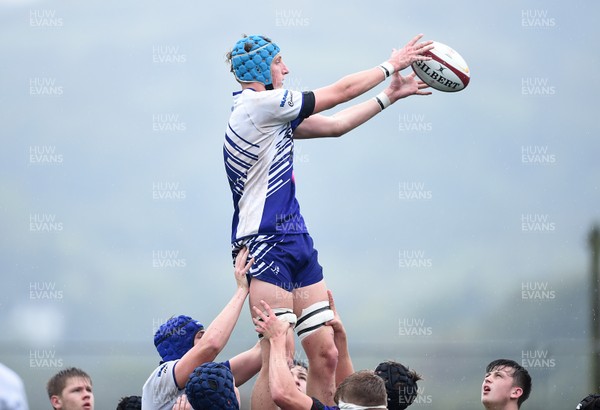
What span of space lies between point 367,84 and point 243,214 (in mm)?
1215

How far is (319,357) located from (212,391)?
1812 mm

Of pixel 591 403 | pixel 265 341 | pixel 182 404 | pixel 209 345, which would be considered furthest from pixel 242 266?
pixel 591 403

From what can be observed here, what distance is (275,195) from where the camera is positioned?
6.50m

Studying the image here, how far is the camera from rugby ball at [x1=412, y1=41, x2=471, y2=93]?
7.25 metres

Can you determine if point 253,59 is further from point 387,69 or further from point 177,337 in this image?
point 177,337

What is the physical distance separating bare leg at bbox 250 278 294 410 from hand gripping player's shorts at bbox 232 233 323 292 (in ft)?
0.15

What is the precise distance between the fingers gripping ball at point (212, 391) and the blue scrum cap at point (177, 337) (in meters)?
1.32

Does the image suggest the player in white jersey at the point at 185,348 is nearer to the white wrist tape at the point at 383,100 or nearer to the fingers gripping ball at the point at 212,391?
the fingers gripping ball at the point at 212,391

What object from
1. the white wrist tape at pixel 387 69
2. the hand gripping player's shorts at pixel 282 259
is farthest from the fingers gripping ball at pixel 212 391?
the white wrist tape at pixel 387 69

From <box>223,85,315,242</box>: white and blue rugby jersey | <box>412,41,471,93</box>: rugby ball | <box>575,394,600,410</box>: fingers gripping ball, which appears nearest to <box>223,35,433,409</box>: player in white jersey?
<box>223,85,315,242</box>: white and blue rugby jersey

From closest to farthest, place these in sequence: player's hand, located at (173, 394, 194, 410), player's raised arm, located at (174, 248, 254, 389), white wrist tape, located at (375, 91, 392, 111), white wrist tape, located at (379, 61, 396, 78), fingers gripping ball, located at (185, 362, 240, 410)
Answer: fingers gripping ball, located at (185, 362, 240, 410), player's hand, located at (173, 394, 194, 410), player's raised arm, located at (174, 248, 254, 389), white wrist tape, located at (379, 61, 396, 78), white wrist tape, located at (375, 91, 392, 111)

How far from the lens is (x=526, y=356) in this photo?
13797 mm

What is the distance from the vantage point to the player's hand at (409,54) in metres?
6.88

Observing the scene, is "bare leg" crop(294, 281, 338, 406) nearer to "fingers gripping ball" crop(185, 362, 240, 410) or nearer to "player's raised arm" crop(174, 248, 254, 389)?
"player's raised arm" crop(174, 248, 254, 389)
